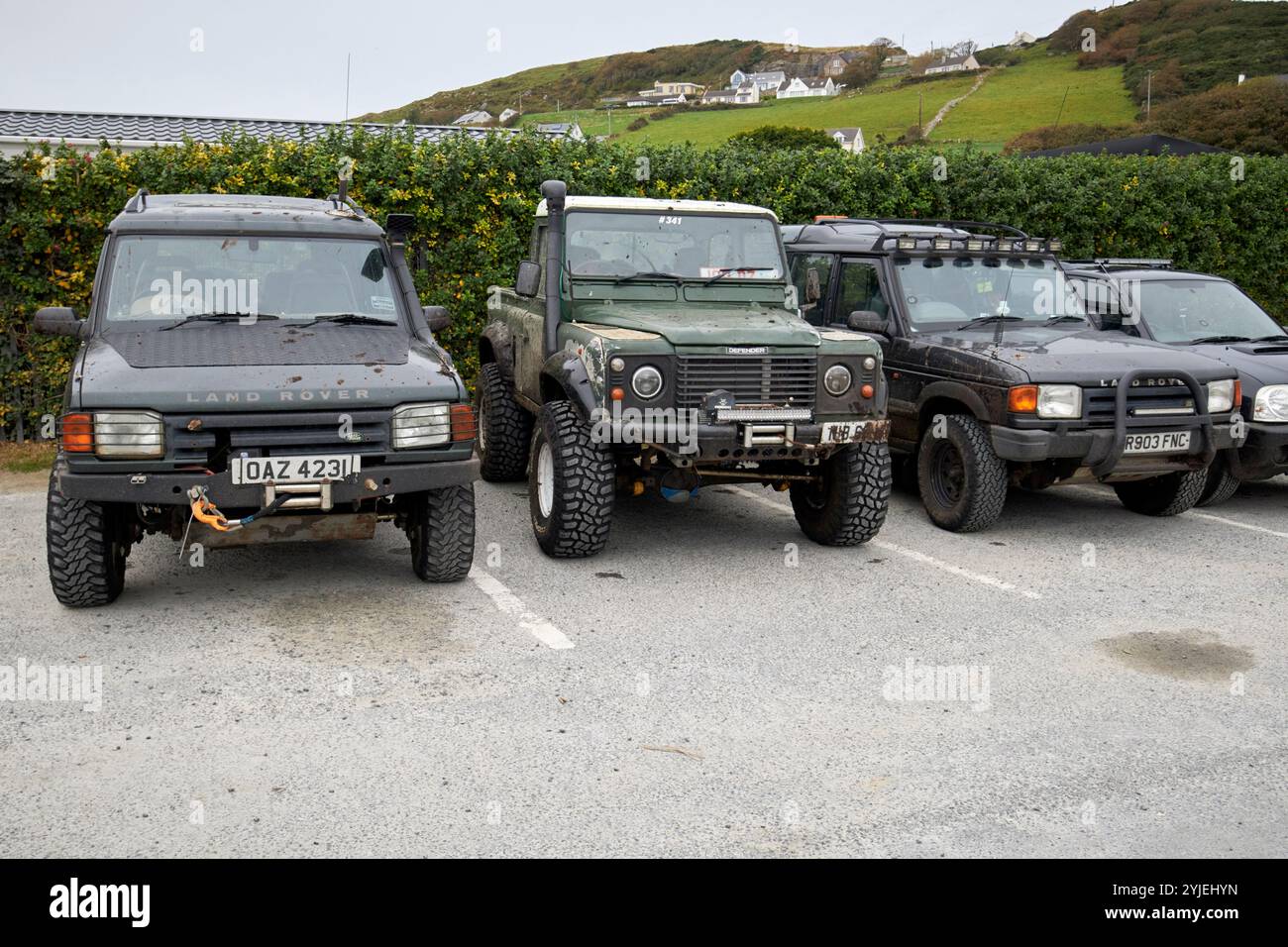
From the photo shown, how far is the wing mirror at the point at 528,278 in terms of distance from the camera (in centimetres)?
805

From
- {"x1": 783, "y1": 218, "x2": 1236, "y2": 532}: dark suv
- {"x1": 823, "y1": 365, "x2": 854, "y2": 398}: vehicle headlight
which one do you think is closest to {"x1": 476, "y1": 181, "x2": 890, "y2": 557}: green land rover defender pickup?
{"x1": 823, "y1": 365, "x2": 854, "y2": 398}: vehicle headlight

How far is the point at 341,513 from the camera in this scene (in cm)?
605

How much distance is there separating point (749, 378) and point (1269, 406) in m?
4.35

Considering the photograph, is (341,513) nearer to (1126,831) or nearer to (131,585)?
(131,585)

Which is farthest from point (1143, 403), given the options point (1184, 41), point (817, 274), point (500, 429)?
point (1184, 41)

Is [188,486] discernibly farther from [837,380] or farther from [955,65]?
[955,65]

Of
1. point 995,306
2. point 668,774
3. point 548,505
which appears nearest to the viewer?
point 668,774

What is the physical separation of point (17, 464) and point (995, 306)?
8267 millimetres

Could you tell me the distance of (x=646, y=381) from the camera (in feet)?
22.1

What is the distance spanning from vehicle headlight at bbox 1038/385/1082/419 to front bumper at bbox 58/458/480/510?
418cm

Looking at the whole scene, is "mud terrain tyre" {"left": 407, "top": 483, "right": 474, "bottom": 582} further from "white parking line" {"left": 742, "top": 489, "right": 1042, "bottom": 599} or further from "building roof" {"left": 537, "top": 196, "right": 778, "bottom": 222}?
"white parking line" {"left": 742, "top": 489, "right": 1042, "bottom": 599}

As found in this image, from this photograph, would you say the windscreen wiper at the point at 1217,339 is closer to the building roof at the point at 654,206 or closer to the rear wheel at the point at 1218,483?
the rear wheel at the point at 1218,483

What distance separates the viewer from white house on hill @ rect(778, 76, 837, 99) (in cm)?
6344
